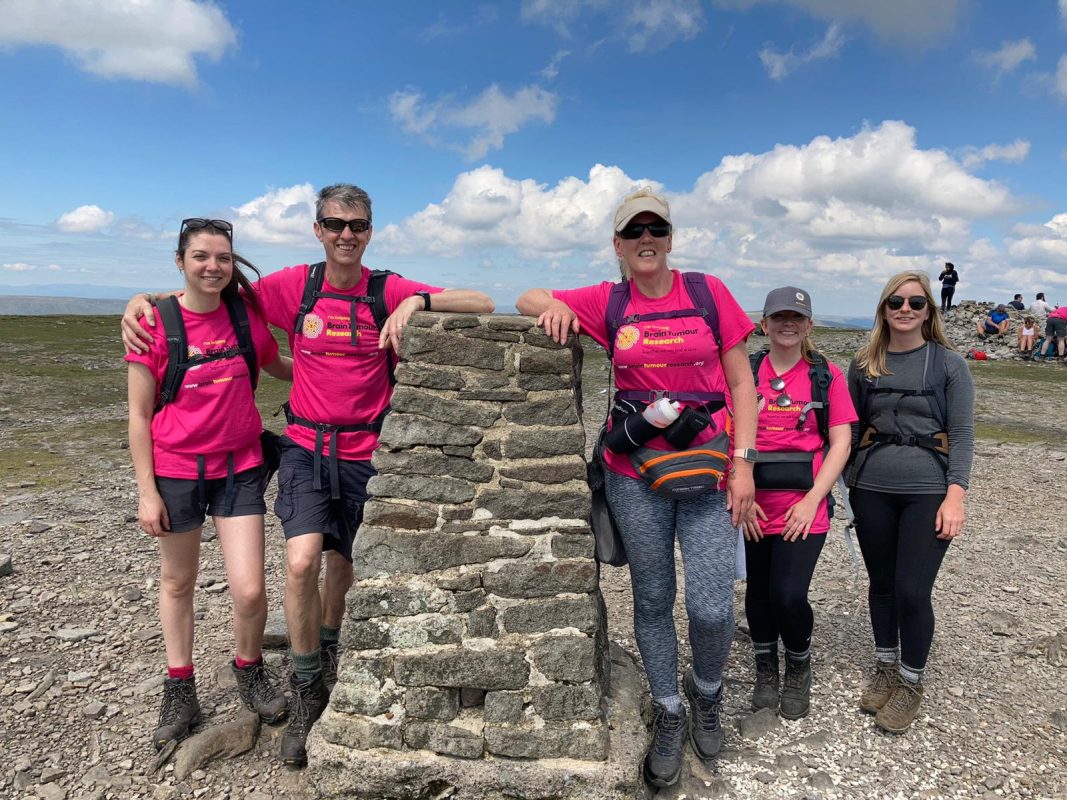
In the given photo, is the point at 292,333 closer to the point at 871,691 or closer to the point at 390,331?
the point at 390,331

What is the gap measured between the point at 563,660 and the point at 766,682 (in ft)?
8.05

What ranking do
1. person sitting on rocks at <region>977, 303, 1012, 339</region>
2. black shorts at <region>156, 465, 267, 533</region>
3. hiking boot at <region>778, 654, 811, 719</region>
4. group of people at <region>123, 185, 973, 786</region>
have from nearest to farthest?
group of people at <region>123, 185, 973, 786</region>
black shorts at <region>156, 465, 267, 533</region>
hiking boot at <region>778, 654, 811, 719</region>
person sitting on rocks at <region>977, 303, 1012, 339</region>

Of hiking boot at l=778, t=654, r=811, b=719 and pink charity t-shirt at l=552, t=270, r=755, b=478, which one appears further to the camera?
hiking boot at l=778, t=654, r=811, b=719

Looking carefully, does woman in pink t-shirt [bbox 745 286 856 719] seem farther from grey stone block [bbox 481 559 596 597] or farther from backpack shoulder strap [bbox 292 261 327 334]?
backpack shoulder strap [bbox 292 261 327 334]

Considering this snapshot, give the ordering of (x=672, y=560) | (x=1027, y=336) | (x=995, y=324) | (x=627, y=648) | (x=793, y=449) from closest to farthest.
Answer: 1. (x=672, y=560)
2. (x=793, y=449)
3. (x=627, y=648)
4. (x=1027, y=336)
5. (x=995, y=324)

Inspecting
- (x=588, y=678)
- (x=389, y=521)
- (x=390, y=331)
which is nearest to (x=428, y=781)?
(x=588, y=678)

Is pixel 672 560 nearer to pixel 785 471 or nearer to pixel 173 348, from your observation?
pixel 785 471

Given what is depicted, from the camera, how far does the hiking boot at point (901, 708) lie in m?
5.57

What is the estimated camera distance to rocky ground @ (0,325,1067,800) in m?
5.07

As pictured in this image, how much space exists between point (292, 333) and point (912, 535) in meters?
4.83

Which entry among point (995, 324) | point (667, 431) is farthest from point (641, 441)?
point (995, 324)

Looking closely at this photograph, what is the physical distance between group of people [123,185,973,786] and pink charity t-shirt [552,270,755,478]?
0.01 m

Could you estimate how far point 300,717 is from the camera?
200 inches

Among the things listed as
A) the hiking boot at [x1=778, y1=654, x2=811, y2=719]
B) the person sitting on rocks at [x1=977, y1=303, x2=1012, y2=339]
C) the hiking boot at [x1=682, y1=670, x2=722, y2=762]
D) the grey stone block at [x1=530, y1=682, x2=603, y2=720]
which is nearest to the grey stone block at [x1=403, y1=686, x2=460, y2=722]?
the grey stone block at [x1=530, y1=682, x2=603, y2=720]
